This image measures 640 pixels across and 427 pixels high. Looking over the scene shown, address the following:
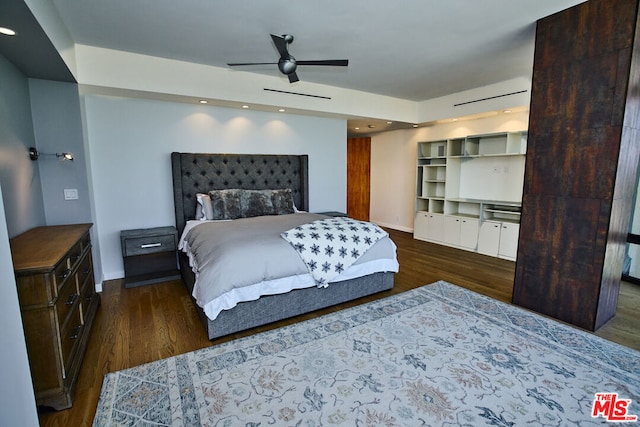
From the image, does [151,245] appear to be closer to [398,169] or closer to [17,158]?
[17,158]

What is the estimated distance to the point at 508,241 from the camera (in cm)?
446

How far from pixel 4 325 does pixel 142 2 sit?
92.0 inches

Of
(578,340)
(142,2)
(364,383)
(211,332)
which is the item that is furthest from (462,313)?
(142,2)

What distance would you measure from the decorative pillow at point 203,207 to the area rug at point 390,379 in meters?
1.94

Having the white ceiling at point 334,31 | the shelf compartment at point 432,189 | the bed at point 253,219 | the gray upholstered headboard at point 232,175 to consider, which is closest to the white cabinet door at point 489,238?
the shelf compartment at point 432,189

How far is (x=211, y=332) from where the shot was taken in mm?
2334

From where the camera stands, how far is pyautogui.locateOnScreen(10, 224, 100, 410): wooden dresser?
5.23 feet

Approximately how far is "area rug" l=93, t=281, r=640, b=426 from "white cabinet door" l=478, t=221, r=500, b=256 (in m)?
2.17

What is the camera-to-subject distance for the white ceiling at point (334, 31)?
2369mm

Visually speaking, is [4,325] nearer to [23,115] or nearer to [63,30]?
[23,115]

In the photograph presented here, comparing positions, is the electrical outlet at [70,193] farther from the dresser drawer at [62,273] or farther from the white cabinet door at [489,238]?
the white cabinet door at [489,238]

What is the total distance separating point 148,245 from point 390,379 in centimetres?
291
